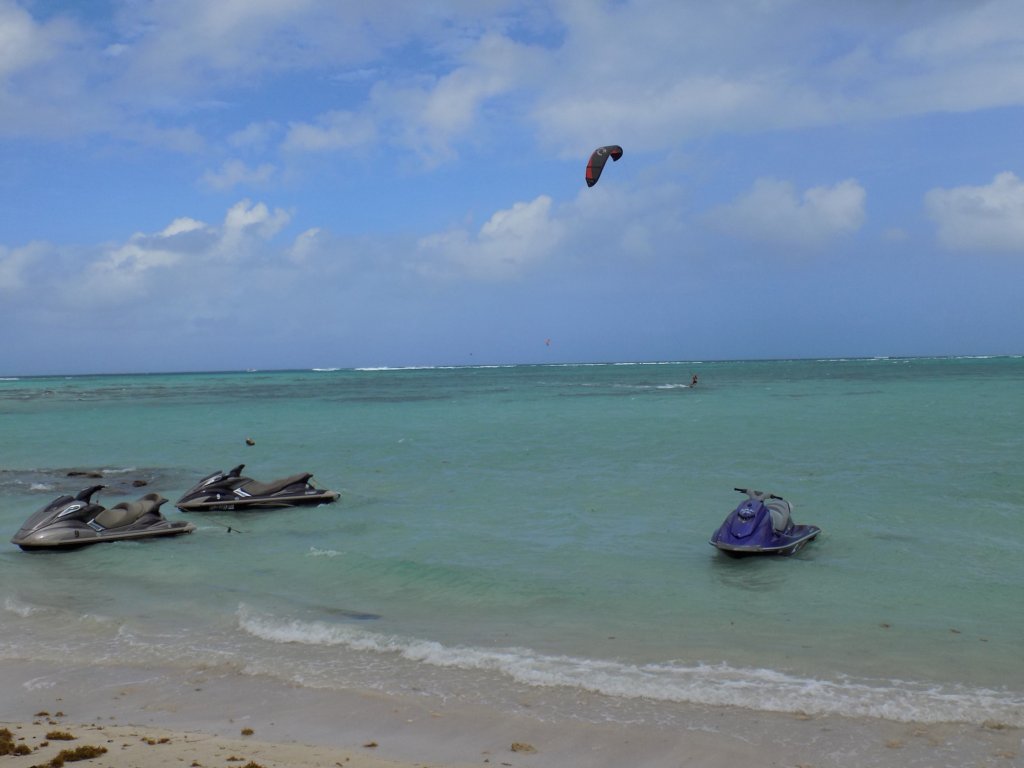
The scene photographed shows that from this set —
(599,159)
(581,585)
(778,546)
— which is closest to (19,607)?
(581,585)

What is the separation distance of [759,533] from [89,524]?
935 cm

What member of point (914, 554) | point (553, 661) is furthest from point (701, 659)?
point (914, 554)

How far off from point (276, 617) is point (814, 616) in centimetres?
538

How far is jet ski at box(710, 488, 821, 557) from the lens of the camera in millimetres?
10953

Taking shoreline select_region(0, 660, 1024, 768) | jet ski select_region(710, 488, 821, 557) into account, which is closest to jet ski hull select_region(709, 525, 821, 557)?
jet ski select_region(710, 488, 821, 557)

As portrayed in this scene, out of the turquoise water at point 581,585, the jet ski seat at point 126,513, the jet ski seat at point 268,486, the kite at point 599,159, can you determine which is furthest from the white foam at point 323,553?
the kite at point 599,159

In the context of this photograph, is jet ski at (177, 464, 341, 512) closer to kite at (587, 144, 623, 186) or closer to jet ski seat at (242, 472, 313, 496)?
jet ski seat at (242, 472, 313, 496)

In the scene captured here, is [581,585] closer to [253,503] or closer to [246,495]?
[253,503]

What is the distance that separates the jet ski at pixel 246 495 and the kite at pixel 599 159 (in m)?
10.6

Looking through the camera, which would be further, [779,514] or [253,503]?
[253,503]

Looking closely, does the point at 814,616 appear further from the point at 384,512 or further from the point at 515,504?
the point at 384,512

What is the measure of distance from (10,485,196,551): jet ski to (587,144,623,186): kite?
1314cm

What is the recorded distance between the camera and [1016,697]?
6.56 m

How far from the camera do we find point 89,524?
507 inches
